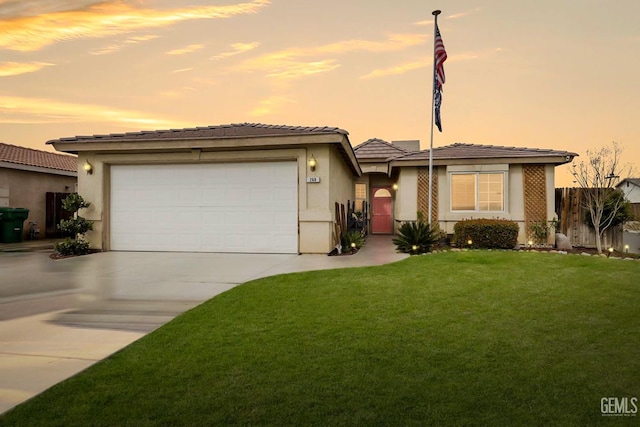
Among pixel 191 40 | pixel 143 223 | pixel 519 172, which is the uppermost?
pixel 191 40

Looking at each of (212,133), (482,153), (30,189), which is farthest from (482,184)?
(30,189)

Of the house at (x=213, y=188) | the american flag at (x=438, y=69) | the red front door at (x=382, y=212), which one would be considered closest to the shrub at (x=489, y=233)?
the american flag at (x=438, y=69)

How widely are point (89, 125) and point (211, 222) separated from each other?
1044cm

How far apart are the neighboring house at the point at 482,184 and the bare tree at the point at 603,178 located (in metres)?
0.60

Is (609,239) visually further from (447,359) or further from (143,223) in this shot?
(143,223)

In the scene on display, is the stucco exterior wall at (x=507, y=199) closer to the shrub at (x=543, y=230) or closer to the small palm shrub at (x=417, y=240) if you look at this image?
the shrub at (x=543, y=230)

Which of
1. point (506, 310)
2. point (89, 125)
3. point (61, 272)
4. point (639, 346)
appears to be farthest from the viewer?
point (89, 125)

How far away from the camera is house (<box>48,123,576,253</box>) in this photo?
413 inches

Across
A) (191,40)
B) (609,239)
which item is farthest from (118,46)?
(609,239)

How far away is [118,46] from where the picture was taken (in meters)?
11.4

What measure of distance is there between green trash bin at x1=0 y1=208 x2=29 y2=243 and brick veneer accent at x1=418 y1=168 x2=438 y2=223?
48.6 ft

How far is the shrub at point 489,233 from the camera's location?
39.2 feet

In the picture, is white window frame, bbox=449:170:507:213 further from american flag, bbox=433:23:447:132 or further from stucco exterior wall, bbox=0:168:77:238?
stucco exterior wall, bbox=0:168:77:238

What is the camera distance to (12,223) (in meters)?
14.4
